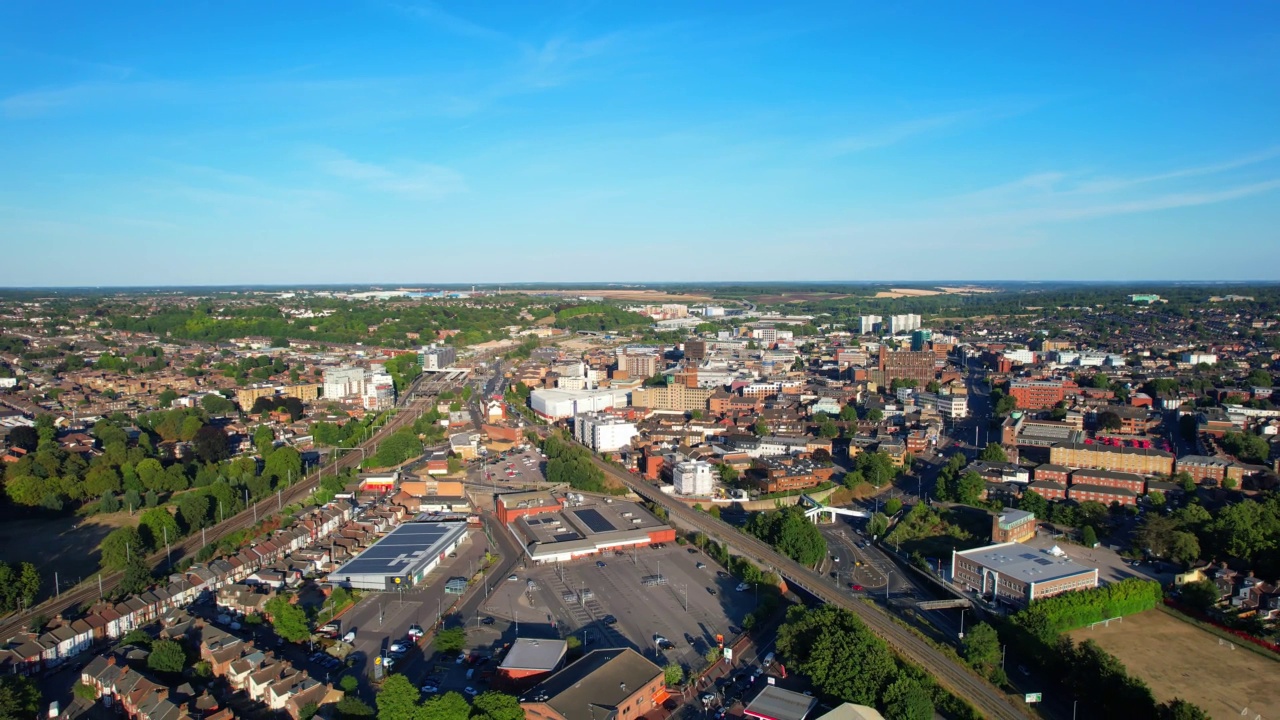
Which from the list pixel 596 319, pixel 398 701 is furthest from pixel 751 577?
pixel 596 319

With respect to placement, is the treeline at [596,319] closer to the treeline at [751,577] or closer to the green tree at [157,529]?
the green tree at [157,529]

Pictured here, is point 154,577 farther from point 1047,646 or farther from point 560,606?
point 1047,646

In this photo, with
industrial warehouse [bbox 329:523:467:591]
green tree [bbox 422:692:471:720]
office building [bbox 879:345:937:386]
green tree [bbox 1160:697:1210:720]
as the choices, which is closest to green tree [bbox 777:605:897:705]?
green tree [bbox 1160:697:1210:720]

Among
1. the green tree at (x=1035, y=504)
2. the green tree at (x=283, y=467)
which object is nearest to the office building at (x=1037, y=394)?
the green tree at (x=1035, y=504)

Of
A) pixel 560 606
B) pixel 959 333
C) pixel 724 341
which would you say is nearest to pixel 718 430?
pixel 560 606

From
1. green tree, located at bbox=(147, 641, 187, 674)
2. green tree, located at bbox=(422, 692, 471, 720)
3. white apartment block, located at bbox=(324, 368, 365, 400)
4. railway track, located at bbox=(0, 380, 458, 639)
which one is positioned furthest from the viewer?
white apartment block, located at bbox=(324, 368, 365, 400)

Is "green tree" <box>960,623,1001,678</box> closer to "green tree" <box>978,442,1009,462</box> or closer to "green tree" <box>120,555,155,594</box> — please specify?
"green tree" <box>978,442,1009,462</box>

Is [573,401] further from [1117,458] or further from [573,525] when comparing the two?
[1117,458]
